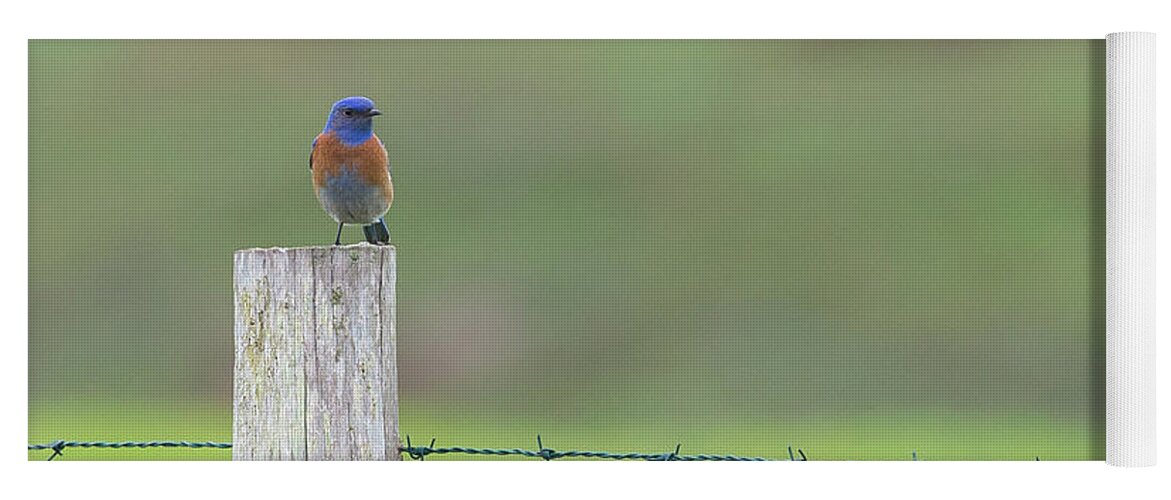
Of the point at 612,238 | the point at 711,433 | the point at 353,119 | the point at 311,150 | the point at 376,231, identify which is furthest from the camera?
the point at 612,238

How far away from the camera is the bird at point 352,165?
5.08 meters

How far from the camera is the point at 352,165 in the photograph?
5.10 meters

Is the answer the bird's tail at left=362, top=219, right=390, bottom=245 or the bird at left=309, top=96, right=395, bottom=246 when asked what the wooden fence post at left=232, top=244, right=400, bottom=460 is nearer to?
the bird at left=309, top=96, right=395, bottom=246

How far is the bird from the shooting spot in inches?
200

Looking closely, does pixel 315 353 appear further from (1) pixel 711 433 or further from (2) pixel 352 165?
(1) pixel 711 433

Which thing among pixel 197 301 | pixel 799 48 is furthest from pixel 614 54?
pixel 197 301

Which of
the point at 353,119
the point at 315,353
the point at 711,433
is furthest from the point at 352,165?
the point at 711,433

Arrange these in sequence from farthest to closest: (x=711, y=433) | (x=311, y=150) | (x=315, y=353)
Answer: (x=711, y=433), (x=311, y=150), (x=315, y=353)

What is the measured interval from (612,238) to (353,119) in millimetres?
1399

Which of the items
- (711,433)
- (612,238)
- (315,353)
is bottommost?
(711,433)

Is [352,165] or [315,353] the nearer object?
[315,353]

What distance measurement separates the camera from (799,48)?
5457 mm

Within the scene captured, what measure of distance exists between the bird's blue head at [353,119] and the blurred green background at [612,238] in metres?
0.31
